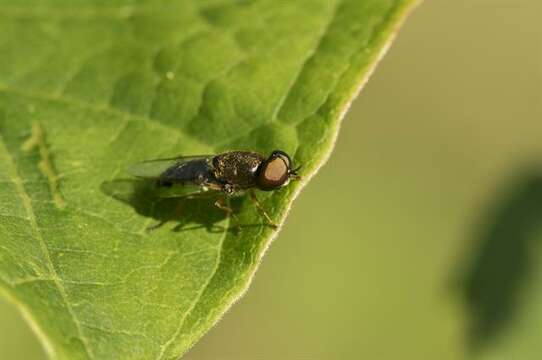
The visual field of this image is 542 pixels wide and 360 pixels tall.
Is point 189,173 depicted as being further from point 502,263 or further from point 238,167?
point 502,263

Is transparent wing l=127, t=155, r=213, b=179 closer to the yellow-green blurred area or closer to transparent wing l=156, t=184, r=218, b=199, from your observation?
transparent wing l=156, t=184, r=218, b=199

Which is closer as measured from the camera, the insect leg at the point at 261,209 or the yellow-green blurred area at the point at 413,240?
the insect leg at the point at 261,209

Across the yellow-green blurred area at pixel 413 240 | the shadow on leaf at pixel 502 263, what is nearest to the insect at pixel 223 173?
the yellow-green blurred area at pixel 413 240

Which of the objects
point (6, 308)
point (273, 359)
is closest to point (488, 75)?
point (273, 359)

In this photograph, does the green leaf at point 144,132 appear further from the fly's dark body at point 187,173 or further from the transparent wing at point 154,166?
the fly's dark body at point 187,173

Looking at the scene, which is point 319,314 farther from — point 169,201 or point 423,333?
point 169,201

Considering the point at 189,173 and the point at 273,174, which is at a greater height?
the point at 273,174

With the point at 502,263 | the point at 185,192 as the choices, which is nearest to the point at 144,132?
the point at 185,192

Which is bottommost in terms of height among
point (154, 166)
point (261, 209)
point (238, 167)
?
point (154, 166)
